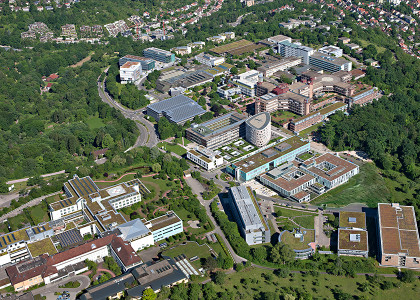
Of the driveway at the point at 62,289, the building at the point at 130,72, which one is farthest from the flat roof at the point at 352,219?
the building at the point at 130,72

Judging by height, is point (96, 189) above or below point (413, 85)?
above

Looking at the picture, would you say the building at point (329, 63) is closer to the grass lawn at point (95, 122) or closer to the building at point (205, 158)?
the building at point (205, 158)

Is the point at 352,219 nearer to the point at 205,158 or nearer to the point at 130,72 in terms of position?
the point at 205,158

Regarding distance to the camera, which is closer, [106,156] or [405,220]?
[405,220]

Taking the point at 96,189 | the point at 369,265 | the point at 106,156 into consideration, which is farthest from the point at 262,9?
the point at 369,265

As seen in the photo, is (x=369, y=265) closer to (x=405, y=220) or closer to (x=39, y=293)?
(x=405, y=220)

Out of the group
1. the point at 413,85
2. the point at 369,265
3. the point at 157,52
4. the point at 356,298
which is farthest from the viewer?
the point at 157,52
